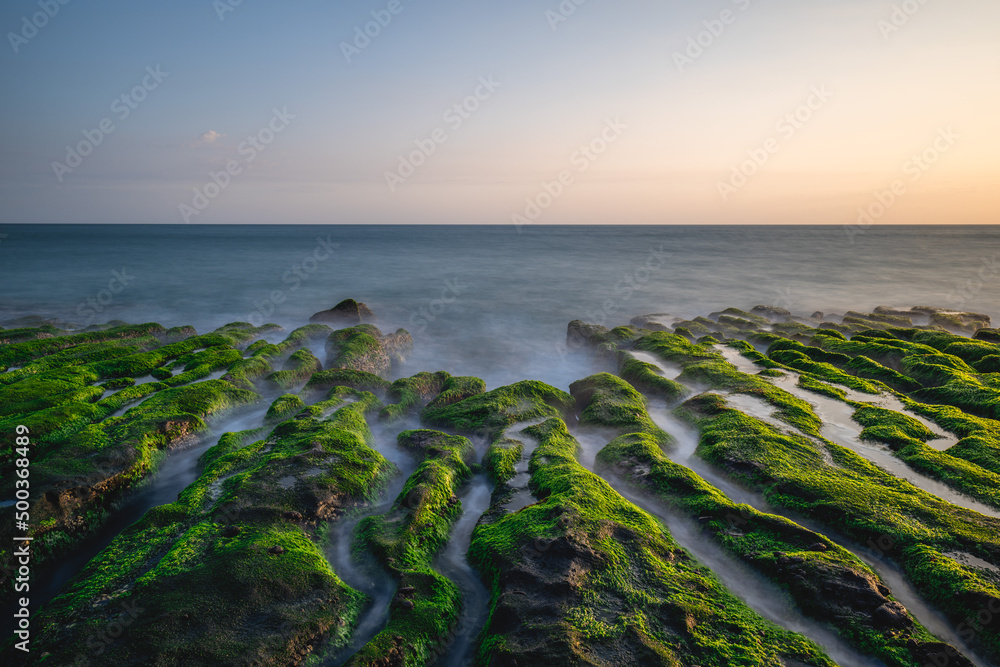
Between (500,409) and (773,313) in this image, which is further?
(773,313)

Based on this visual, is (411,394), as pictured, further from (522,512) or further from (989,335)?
(989,335)

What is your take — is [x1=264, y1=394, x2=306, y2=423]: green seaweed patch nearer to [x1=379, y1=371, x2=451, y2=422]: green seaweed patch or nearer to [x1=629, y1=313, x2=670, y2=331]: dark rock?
[x1=379, y1=371, x2=451, y2=422]: green seaweed patch

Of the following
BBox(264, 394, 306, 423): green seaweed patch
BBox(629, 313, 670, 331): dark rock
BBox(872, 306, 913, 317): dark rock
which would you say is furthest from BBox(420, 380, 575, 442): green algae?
BBox(872, 306, 913, 317): dark rock

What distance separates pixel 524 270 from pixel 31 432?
41.7 m

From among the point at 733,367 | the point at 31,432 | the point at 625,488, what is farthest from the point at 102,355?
the point at 733,367

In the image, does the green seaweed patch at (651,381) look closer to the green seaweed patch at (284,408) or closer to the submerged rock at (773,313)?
the green seaweed patch at (284,408)

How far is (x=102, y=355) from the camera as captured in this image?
13.8 m

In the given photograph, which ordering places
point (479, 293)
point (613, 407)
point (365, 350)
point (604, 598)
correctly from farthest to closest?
point (479, 293) < point (365, 350) < point (613, 407) < point (604, 598)

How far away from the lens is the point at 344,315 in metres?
21.5

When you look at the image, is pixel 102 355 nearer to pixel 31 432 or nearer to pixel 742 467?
pixel 31 432

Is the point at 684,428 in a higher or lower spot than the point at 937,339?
lower

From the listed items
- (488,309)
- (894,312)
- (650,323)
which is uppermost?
(894,312)

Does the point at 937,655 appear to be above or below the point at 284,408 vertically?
above

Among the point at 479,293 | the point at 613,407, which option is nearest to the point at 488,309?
the point at 479,293
